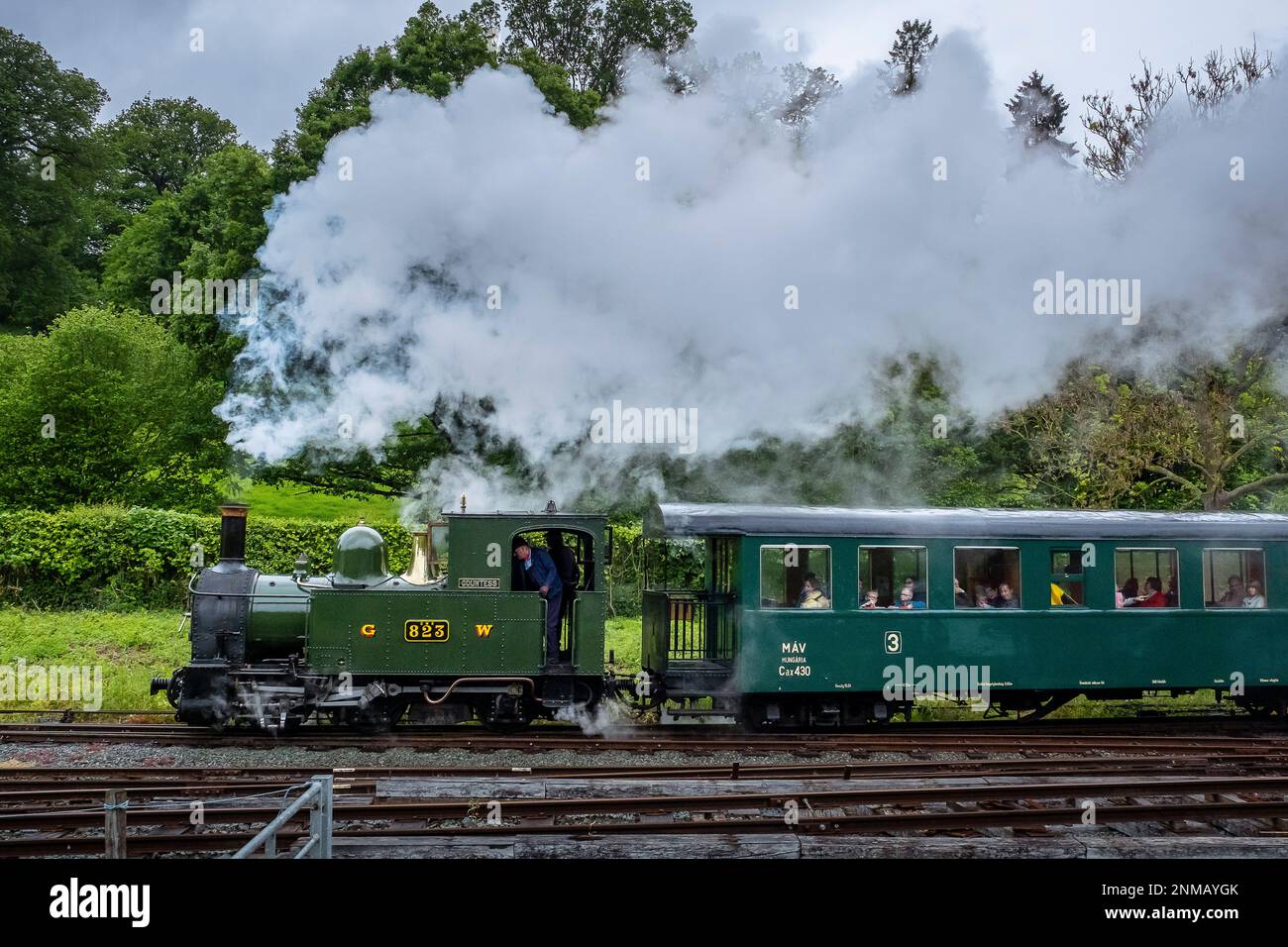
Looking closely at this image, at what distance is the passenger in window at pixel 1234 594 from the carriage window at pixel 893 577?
379cm

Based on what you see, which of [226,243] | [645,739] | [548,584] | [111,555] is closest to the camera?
[548,584]

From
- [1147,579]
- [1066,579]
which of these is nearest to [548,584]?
[1066,579]

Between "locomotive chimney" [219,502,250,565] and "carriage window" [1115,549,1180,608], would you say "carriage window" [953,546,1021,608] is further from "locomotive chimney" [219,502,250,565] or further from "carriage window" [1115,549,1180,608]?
"locomotive chimney" [219,502,250,565]

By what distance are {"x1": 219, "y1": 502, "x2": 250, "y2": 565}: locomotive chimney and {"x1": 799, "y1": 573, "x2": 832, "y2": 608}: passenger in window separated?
20.8 feet

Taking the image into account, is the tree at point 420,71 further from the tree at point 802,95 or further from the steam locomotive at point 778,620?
the steam locomotive at point 778,620

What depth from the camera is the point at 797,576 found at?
11.5m

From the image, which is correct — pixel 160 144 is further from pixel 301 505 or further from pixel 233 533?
pixel 233 533

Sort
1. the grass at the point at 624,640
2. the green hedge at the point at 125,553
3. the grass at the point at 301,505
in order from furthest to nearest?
the grass at the point at 301,505, the green hedge at the point at 125,553, the grass at the point at 624,640

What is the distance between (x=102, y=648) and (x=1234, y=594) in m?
16.3

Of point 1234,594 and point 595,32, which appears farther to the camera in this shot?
point 595,32

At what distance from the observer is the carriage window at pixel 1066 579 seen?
464 inches

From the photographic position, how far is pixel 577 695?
11375mm

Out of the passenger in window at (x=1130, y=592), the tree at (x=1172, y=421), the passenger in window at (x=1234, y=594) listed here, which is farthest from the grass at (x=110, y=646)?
the tree at (x=1172, y=421)
